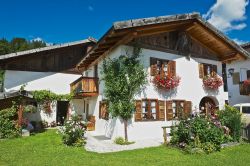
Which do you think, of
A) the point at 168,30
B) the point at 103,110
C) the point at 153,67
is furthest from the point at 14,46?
the point at 153,67

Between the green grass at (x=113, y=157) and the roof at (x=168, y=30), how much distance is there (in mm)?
5445

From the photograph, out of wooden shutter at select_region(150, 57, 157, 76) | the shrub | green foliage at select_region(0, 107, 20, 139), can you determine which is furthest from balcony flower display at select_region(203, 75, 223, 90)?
green foliage at select_region(0, 107, 20, 139)

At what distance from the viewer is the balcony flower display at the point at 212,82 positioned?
16267 mm

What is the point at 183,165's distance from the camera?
826 cm

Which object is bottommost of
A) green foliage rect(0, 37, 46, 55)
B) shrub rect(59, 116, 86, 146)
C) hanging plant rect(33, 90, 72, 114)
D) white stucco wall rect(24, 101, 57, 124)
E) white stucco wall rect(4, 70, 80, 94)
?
shrub rect(59, 116, 86, 146)

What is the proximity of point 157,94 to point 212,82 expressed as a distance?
456 cm

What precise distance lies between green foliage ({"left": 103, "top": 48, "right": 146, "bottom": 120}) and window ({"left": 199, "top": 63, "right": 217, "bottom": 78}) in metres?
4.92

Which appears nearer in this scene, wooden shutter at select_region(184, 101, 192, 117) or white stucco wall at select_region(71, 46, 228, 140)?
white stucco wall at select_region(71, 46, 228, 140)

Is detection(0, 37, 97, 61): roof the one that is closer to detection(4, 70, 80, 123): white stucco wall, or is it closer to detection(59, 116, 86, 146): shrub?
detection(4, 70, 80, 123): white stucco wall

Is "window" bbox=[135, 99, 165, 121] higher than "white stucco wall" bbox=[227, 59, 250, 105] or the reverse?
the reverse

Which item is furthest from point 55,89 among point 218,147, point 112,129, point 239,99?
point 239,99

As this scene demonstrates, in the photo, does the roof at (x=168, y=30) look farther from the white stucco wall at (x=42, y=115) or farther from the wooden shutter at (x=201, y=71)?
the white stucco wall at (x=42, y=115)

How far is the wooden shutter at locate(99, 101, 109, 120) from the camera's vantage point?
14.6m

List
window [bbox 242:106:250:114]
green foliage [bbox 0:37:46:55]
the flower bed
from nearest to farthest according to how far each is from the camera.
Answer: the flower bed
window [bbox 242:106:250:114]
green foliage [bbox 0:37:46:55]
